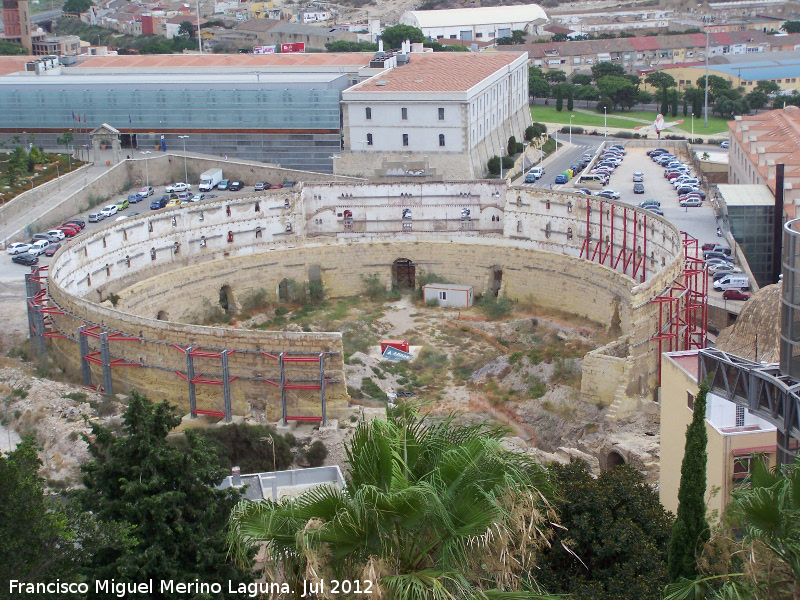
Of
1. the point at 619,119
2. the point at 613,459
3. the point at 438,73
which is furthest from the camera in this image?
the point at 619,119

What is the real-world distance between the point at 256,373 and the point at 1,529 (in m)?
18.3

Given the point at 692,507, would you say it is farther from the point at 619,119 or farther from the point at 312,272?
the point at 619,119

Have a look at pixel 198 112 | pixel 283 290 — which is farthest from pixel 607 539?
pixel 198 112

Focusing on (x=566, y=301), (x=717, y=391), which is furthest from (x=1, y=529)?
(x=566, y=301)

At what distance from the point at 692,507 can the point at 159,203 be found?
4786 cm

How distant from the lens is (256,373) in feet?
A: 116

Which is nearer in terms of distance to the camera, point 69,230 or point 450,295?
point 450,295

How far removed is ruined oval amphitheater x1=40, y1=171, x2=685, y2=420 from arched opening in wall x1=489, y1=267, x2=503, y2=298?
0.06m

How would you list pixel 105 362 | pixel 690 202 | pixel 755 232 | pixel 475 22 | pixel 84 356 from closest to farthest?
pixel 105 362, pixel 84 356, pixel 755 232, pixel 690 202, pixel 475 22

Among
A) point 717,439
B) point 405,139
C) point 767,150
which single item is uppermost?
point 405,139

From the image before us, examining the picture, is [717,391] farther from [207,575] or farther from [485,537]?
[207,575]

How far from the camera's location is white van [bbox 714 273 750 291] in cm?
4619

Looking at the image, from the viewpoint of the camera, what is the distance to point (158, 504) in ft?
61.1

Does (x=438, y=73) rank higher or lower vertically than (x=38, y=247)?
higher
